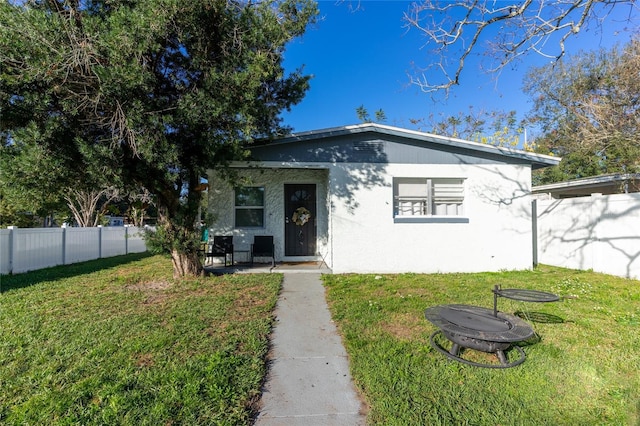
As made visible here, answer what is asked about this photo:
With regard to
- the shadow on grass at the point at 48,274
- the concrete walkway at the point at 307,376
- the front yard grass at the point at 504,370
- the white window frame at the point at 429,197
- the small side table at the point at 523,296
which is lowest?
the concrete walkway at the point at 307,376

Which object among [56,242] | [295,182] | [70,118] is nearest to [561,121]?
[295,182]

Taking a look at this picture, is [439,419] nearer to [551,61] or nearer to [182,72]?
[551,61]

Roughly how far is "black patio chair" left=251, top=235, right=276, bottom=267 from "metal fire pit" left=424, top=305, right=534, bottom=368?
530cm

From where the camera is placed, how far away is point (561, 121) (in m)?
17.4

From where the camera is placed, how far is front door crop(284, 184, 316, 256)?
29.5 feet

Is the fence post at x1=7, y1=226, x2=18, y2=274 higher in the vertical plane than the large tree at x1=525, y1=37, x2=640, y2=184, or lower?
lower

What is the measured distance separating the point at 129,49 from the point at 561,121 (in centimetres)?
2138

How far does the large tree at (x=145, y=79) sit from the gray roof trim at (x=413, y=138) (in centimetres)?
149

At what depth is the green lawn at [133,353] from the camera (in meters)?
2.42

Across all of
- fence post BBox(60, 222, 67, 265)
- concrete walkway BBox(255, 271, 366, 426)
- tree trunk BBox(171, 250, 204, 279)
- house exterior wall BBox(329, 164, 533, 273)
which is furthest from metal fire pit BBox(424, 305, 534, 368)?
fence post BBox(60, 222, 67, 265)

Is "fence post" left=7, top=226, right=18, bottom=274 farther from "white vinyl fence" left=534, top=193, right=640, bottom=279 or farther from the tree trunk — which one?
"white vinyl fence" left=534, top=193, right=640, bottom=279

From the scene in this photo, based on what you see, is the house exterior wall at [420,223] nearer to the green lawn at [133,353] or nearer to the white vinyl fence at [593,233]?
the white vinyl fence at [593,233]

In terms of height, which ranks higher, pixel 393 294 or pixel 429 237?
pixel 429 237

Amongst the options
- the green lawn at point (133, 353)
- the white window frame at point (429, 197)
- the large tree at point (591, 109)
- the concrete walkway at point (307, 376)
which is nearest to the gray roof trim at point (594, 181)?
the large tree at point (591, 109)
